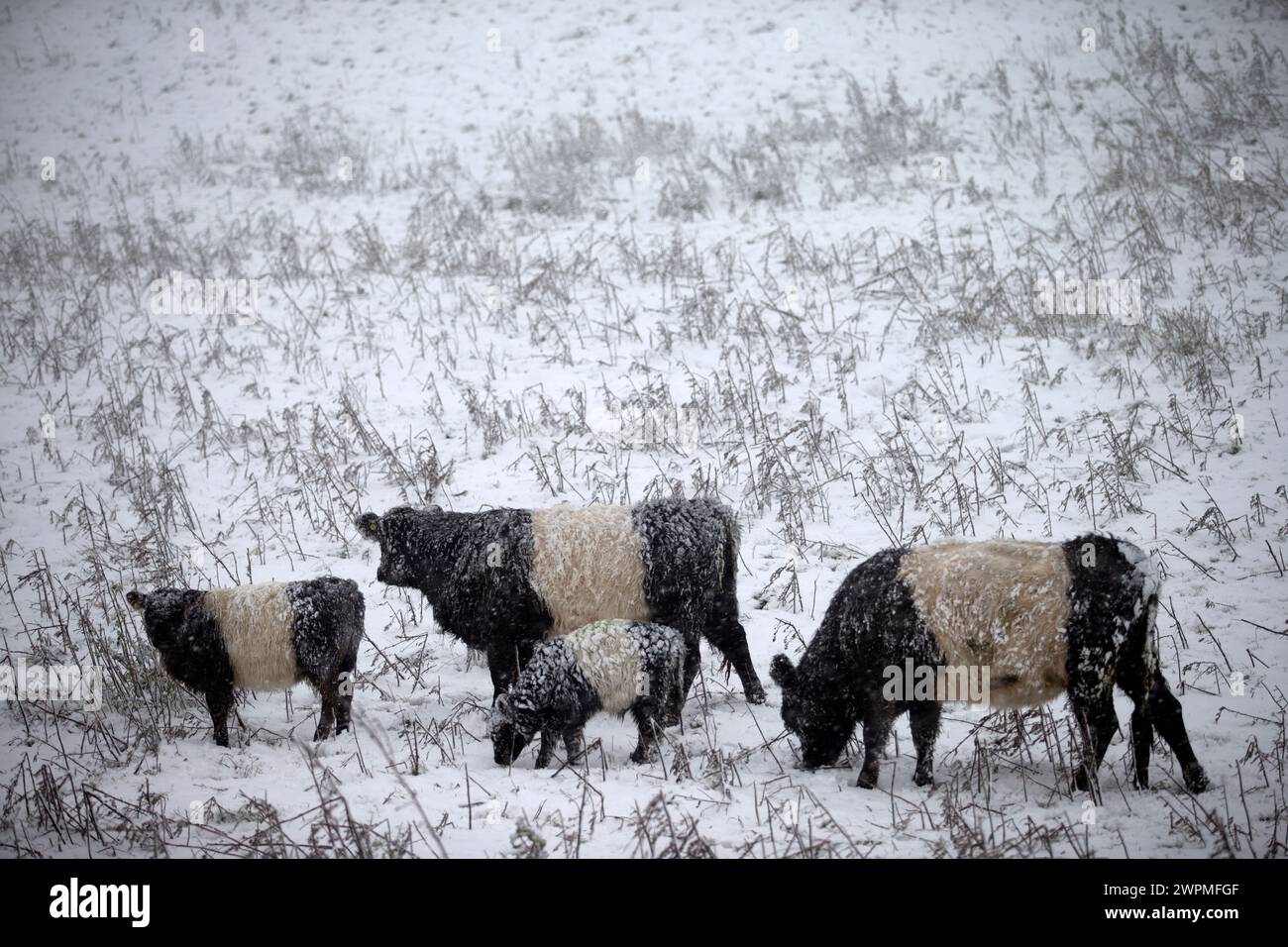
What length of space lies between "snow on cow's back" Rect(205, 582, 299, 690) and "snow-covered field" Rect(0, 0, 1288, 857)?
457 mm

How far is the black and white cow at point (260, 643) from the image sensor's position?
664 cm

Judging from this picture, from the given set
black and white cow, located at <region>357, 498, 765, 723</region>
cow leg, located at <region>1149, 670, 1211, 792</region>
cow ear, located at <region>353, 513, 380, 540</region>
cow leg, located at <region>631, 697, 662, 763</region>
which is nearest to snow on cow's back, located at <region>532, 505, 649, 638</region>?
black and white cow, located at <region>357, 498, 765, 723</region>

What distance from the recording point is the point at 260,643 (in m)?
6.64

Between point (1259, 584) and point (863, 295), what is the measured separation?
663 cm

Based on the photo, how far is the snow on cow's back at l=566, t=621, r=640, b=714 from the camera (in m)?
6.11

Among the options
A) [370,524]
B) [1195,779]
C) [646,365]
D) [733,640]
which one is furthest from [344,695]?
[646,365]

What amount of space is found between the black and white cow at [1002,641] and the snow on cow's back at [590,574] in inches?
58.2

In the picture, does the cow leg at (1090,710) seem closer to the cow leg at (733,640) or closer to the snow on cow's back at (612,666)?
the cow leg at (733,640)

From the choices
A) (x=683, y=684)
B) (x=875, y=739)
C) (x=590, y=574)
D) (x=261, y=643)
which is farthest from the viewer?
(x=590, y=574)

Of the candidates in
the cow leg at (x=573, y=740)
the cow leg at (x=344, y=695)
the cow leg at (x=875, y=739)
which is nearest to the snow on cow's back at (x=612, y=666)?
the cow leg at (x=573, y=740)

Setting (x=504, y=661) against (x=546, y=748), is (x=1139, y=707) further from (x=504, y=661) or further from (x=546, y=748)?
(x=504, y=661)

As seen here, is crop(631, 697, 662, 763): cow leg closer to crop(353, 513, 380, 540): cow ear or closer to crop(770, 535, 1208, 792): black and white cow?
crop(770, 535, 1208, 792): black and white cow

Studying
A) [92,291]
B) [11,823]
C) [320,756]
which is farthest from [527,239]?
[11,823]

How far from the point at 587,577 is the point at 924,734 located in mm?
2560
